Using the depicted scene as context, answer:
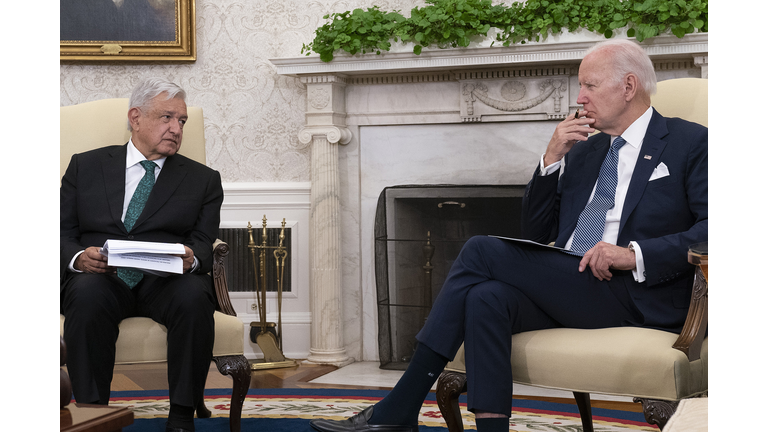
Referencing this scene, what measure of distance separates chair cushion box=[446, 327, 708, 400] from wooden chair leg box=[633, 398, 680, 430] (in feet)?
0.04

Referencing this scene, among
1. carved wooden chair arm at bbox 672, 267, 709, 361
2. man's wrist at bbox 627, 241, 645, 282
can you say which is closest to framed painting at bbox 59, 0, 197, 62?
man's wrist at bbox 627, 241, 645, 282

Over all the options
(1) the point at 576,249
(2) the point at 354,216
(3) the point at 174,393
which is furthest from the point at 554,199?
(2) the point at 354,216

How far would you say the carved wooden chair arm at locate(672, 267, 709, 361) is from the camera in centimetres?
147

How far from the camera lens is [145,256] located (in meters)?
1.90

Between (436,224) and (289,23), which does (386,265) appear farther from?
(289,23)

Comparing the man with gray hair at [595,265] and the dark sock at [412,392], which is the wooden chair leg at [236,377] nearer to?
the man with gray hair at [595,265]

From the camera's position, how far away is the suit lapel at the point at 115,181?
2154 mm

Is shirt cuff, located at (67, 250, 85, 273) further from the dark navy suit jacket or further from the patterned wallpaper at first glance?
the patterned wallpaper

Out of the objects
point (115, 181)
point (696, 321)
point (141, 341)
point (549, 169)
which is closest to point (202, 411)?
point (141, 341)

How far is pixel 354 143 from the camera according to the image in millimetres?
3484

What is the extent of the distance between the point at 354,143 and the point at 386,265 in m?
0.65

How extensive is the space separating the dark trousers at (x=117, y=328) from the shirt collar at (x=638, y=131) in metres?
1.24

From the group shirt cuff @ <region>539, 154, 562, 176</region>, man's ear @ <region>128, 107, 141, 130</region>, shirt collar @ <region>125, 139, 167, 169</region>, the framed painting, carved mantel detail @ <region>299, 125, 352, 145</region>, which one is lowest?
shirt cuff @ <region>539, 154, 562, 176</region>

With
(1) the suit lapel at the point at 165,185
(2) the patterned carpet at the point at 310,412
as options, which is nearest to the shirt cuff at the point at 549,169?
(2) the patterned carpet at the point at 310,412
